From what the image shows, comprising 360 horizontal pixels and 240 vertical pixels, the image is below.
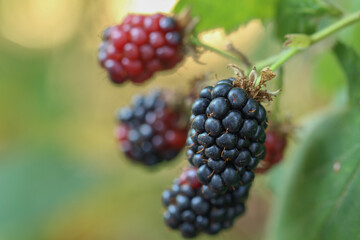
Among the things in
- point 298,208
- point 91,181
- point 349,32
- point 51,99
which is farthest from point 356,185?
point 51,99

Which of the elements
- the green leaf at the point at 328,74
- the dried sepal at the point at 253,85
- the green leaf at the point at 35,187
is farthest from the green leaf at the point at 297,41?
the green leaf at the point at 35,187

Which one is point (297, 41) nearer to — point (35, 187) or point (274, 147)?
point (274, 147)

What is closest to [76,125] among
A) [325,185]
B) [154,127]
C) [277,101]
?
[154,127]

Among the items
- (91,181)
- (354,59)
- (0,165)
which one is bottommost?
(354,59)

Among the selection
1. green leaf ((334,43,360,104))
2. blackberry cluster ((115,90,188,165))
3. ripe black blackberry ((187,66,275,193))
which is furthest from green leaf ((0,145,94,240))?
ripe black blackberry ((187,66,275,193))

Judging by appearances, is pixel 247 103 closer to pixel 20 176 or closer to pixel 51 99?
pixel 20 176

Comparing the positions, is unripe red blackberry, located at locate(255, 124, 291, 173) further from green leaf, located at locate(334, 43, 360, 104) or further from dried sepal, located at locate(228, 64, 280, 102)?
dried sepal, located at locate(228, 64, 280, 102)

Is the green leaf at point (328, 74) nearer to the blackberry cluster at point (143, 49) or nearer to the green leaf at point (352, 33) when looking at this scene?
the green leaf at point (352, 33)
